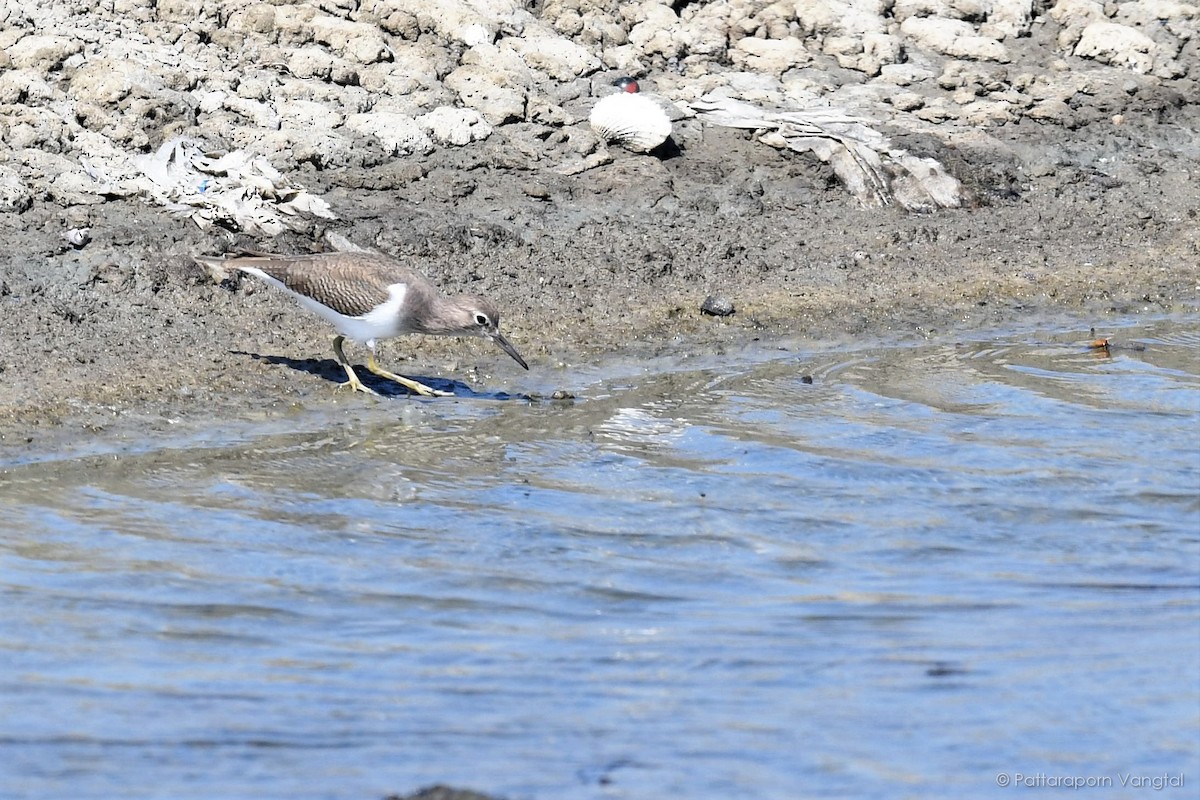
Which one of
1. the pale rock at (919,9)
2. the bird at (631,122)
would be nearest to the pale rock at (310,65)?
the bird at (631,122)

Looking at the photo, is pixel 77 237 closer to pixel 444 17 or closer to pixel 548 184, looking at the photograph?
pixel 548 184

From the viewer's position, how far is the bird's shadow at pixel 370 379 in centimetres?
940

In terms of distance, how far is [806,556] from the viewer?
21.8 ft

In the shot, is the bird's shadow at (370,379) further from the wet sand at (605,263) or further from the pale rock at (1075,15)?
the pale rock at (1075,15)

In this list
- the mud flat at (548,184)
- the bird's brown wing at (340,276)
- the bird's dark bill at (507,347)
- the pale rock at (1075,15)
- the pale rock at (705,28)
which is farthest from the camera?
the pale rock at (1075,15)

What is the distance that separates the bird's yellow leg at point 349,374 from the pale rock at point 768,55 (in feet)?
16.3

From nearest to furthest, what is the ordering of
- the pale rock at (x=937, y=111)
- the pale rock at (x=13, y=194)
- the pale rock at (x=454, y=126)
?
the pale rock at (x=13, y=194) < the pale rock at (x=454, y=126) < the pale rock at (x=937, y=111)

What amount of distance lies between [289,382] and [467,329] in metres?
1.03

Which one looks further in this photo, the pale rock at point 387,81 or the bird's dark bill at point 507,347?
the pale rock at point 387,81

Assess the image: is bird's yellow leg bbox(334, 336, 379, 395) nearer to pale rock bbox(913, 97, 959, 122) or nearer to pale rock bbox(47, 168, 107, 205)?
pale rock bbox(47, 168, 107, 205)

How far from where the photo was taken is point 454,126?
11516mm

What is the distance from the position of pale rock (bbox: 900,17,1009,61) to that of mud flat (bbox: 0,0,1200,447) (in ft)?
0.08

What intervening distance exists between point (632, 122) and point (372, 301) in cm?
342

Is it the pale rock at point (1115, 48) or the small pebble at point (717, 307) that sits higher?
the pale rock at point (1115, 48)
